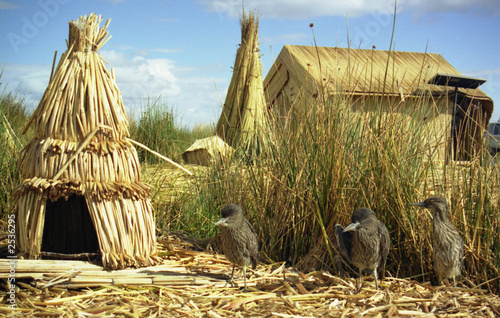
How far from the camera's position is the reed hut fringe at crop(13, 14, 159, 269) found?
3.24 m

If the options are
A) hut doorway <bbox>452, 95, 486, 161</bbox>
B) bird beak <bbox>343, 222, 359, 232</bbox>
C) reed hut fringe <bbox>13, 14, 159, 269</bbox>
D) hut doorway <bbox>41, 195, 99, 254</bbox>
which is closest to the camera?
bird beak <bbox>343, 222, 359, 232</bbox>

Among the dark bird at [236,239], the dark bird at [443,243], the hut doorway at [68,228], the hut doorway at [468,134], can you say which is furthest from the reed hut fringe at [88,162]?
the hut doorway at [468,134]

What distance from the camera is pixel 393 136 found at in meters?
3.54

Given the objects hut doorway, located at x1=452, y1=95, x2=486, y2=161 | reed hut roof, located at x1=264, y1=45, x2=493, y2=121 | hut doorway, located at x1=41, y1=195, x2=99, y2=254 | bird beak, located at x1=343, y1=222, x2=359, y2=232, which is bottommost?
hut doorway, located at x1=41, y1=195, x2=99, y2=254

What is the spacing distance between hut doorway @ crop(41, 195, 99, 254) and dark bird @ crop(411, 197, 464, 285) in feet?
8.62

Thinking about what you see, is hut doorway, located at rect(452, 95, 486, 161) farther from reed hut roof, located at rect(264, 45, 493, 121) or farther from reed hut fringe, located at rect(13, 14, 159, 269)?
reed hut fringe, located at rect(13, 14, 159, 269)

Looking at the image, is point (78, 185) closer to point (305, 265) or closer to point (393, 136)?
point (305, 265)

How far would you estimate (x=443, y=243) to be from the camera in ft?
10.2

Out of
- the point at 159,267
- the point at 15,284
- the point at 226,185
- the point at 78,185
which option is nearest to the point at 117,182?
the point at 78,185

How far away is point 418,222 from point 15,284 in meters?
2.81

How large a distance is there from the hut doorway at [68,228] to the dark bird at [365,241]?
210 cm

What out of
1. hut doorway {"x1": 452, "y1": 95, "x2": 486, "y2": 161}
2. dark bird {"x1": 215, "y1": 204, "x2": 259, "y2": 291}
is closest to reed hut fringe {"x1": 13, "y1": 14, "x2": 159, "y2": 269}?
dark bird {"x1": 215, "y1": 204, "x2": 259, "y2": 291}

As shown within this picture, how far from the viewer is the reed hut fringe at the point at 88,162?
3.24 metres

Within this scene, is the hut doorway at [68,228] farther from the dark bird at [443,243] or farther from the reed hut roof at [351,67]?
the reed hut roof at [351,67]
